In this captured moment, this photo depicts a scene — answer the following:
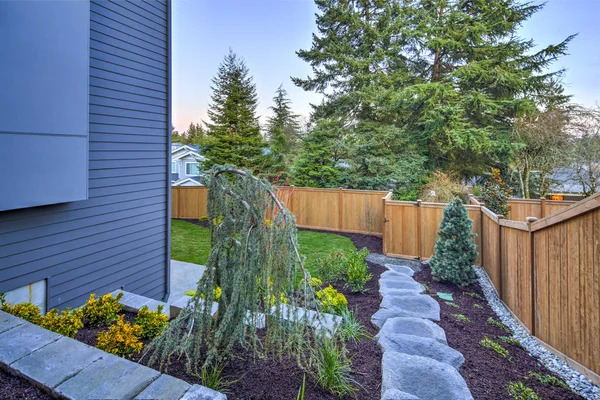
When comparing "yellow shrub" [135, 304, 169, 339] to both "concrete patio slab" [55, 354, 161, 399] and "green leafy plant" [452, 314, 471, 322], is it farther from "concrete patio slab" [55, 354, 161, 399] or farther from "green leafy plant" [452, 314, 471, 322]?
"green leafy plant" [452, 314, 471, 322]

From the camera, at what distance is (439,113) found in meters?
11.9

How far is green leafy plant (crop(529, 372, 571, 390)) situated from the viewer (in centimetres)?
246

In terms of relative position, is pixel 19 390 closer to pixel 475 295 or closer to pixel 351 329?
pixel 351 329

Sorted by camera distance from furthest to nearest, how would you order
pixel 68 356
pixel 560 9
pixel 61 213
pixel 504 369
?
pixel 560 9, pixel 61 213, pixel 504 369, pixel 68 356

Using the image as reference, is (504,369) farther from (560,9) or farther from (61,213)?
(560,9)

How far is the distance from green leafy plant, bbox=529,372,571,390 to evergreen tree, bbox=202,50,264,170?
12.6 metres

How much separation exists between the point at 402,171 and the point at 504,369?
9867mm

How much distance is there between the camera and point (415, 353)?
272 centimetres

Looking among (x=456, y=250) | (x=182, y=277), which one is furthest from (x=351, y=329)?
(x=182, y=277)

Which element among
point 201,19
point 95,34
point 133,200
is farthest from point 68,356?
point 201,19

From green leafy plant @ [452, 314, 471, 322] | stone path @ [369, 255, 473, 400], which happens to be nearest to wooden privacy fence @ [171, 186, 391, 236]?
stone path @ [369, 255, 473, 400]

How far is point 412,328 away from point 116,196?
13.1 feet

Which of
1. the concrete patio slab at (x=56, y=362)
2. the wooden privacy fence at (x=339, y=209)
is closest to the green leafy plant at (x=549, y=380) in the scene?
the concrete patio slab at (x=56, y=362)

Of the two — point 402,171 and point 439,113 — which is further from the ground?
point 439,113
